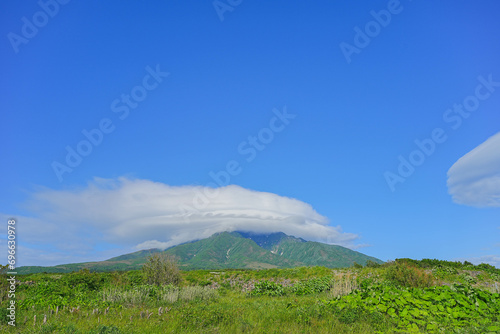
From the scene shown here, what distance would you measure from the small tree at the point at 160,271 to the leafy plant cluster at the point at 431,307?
46.1 ft

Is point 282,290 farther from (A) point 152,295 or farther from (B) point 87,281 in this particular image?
(B) point 87,281

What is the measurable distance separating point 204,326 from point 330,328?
3.66m

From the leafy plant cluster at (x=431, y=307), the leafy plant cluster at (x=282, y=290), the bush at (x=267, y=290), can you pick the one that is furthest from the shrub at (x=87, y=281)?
the leafy plant cluster at (x=431, y=307)

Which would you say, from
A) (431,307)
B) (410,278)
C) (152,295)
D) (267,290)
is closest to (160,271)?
(152,295)

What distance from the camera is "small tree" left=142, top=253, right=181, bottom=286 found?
21058mm

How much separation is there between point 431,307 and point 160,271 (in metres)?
17.7

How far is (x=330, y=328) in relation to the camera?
8.33 meters

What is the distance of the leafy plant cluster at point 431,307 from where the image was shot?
316 inches

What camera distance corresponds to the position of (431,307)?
8930 millimetres

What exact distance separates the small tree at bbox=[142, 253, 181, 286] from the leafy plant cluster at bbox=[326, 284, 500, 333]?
46.1ft

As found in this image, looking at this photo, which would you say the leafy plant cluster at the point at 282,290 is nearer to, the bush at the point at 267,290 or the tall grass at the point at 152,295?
the bush at the point at 267,290

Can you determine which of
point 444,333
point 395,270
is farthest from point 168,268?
point 444,333

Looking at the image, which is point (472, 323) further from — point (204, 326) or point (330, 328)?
point (204, 326)

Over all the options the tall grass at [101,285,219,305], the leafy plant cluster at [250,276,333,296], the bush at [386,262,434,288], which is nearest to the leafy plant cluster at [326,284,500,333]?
the bush at [386,262,434,288]
